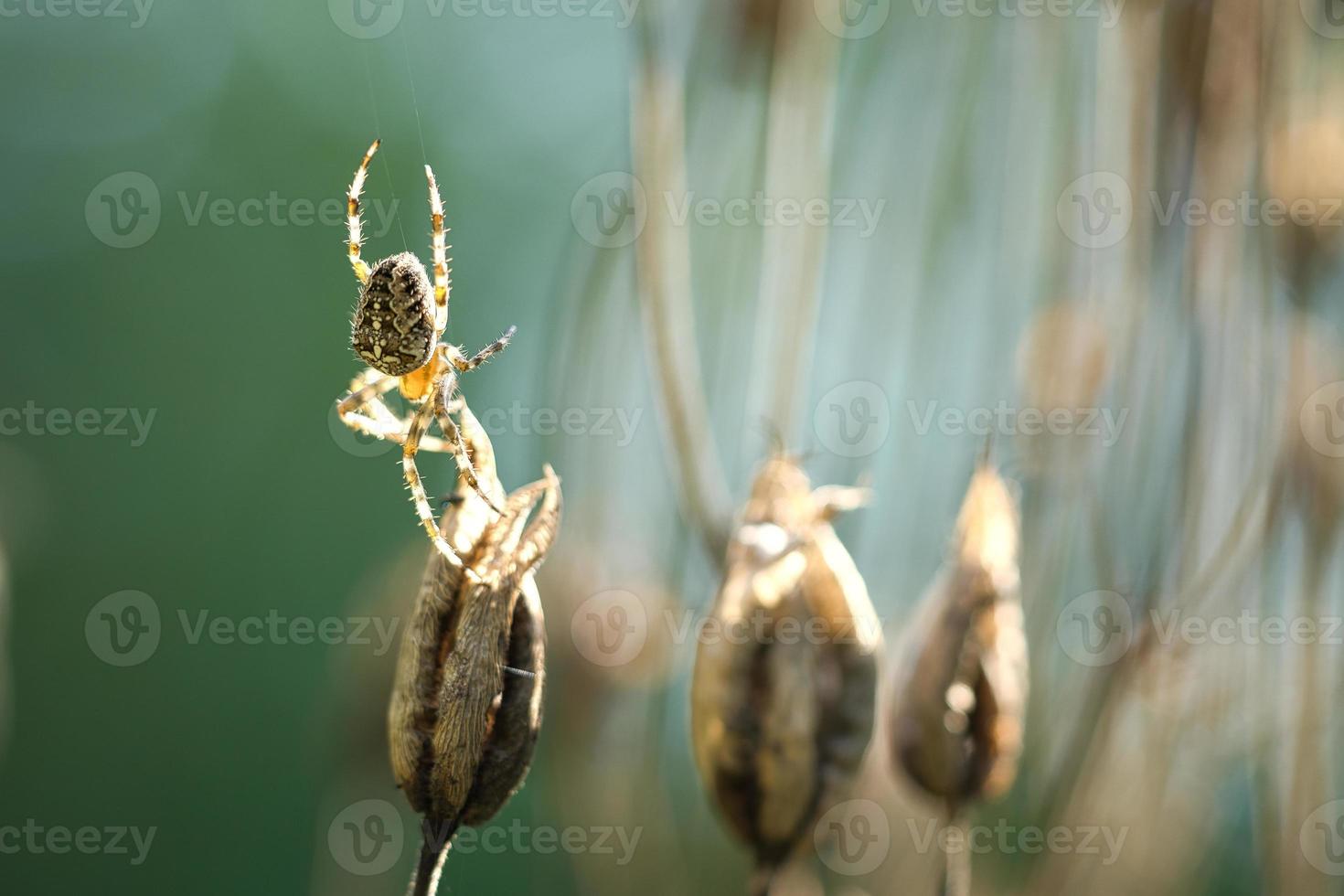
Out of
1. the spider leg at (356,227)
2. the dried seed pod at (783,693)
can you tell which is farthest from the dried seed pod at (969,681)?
the spider leg at (356,227)

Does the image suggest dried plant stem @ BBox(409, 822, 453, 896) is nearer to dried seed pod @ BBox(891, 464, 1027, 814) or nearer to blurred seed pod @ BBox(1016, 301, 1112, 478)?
dried seed pod @ BBox(891, 464, 1027, 814)

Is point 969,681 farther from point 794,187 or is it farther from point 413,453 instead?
point 794,187

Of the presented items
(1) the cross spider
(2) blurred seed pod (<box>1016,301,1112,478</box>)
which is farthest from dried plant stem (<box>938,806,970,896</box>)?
(2) blurred seed pod (<box>1016,301,1112,478</box>)

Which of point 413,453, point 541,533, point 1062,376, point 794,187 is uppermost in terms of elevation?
point 794,187

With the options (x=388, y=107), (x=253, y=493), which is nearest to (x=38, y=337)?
(x=253, y=493)

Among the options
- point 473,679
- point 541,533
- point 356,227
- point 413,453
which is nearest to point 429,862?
point 473,679

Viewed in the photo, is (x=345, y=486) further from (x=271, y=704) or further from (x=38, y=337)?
(x=38, y=337)
